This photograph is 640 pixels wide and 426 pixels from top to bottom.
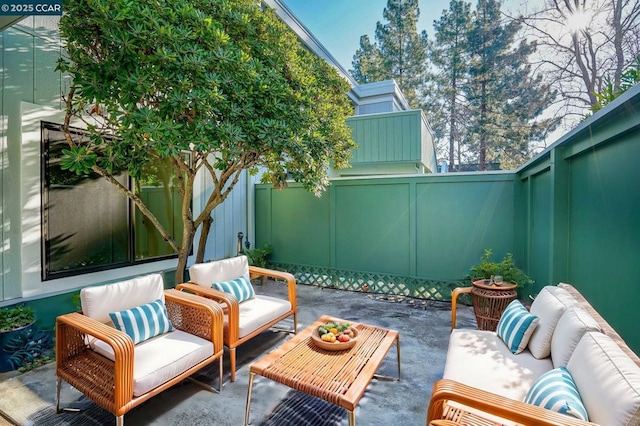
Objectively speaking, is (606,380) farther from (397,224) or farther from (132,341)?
(397,224)

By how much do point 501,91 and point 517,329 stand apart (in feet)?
48.1

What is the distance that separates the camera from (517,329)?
251 cm

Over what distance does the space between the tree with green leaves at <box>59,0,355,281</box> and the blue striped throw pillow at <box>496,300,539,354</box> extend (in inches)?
107

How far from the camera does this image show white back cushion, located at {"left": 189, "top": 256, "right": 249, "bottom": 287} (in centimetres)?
357

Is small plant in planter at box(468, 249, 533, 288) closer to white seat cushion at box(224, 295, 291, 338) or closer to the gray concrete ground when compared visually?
the gray concrete ground

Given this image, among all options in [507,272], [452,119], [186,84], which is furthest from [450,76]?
[186,84]

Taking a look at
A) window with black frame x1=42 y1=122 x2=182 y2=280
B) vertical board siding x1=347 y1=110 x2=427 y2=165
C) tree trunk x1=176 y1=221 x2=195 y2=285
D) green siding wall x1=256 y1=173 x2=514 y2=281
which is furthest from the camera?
vertical board siding x1=347 y1=110 x2=427 y2=165

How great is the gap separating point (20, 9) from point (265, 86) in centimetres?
208

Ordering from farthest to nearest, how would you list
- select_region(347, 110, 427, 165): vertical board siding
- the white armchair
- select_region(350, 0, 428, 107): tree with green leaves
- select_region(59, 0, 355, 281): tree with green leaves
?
select_region(350, 0, 428, 107): tree with green leaves, select_region(347, 110, 427, 165): vertical board siding, select_region(59, 0, 355, 281): tree with green leaves, the white armchair

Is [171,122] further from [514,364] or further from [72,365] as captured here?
[514,364]

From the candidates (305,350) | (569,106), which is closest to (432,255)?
(305,350)

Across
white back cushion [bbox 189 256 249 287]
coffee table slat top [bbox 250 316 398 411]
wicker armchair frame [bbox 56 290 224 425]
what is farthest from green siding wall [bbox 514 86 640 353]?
white back cushion [bbox 189 256 249 287]

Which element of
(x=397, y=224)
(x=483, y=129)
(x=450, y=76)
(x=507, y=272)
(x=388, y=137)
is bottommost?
(x=507, y=272)

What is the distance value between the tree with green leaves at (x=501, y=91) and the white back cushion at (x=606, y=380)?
13.7 m
